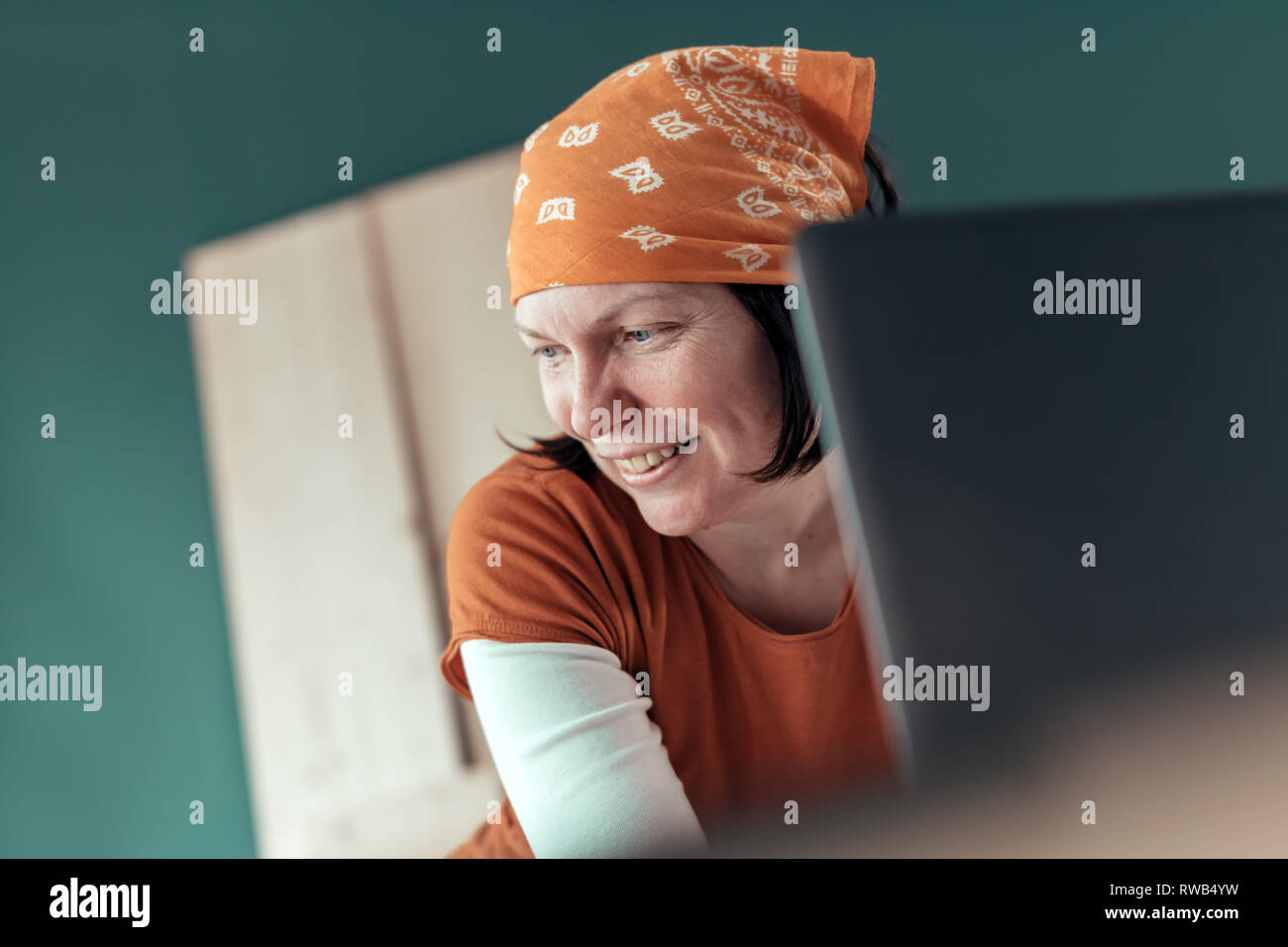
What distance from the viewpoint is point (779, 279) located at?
2.59 feet

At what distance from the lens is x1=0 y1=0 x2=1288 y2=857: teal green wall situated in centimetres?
107

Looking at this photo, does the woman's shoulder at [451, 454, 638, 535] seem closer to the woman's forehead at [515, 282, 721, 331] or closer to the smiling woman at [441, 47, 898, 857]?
the smiling woman at [441, 47, 898, 857]

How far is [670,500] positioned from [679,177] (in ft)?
0.83

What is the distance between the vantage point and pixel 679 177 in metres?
0.74

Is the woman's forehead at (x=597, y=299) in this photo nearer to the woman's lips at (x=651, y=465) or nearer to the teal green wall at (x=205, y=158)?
the woman's lips at (x=651, y=465)

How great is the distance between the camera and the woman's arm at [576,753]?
68 centimetres

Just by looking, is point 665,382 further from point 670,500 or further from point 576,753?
point 576,753

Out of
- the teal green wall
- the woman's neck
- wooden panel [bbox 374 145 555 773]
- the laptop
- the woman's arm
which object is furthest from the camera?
wooden panel [bbox 374 145 555 773]

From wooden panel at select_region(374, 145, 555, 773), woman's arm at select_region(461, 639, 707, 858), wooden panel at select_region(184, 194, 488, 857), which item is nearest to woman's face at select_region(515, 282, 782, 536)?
woman's arm at select_region(461, 639, 707, 858)

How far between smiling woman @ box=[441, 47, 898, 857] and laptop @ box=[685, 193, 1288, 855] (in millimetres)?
380

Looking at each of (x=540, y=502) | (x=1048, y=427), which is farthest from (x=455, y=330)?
(x=1048, y=427)
